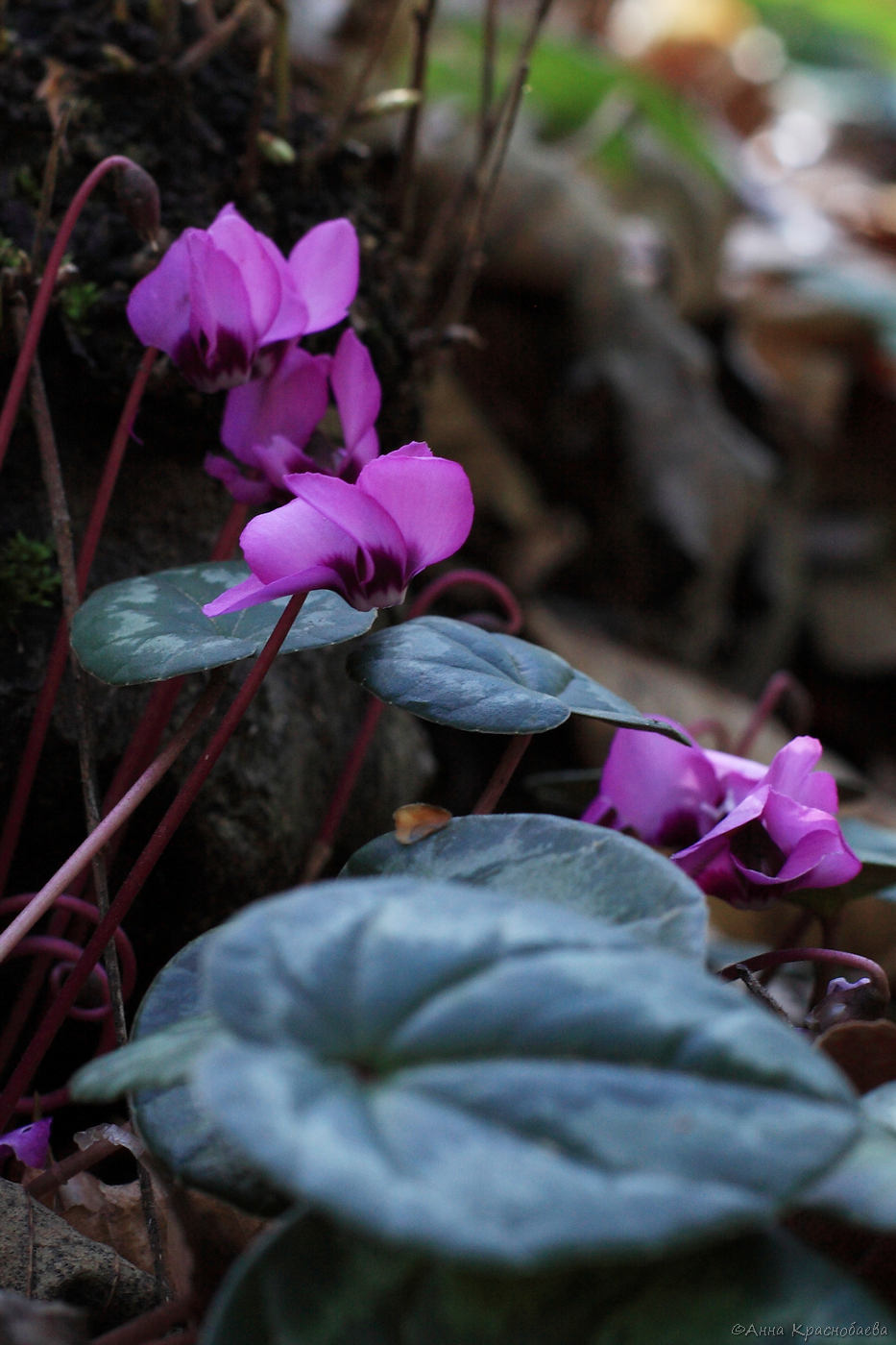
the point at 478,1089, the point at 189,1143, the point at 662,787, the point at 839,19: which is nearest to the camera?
the point at 478,1089

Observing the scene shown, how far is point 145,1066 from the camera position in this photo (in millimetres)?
453

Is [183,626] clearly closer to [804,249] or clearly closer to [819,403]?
[819,403]

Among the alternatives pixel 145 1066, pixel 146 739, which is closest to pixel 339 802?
pixel 146 739

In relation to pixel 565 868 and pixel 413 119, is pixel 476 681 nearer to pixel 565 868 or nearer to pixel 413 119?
pixel 565 868

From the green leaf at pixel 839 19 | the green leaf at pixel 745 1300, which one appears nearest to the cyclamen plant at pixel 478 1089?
the green leaf at pixel 745 1300

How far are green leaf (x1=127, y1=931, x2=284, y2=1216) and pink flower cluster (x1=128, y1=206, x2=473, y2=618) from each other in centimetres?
22

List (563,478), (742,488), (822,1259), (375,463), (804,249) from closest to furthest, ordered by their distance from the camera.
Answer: (822,1259)
(375,463)
(563,478)
(742,488)
(804,249)

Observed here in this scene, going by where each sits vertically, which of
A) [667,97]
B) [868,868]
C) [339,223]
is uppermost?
[667,97]

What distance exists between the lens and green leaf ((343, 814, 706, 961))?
521 millimetres

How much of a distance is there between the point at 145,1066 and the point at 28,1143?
0.31 m

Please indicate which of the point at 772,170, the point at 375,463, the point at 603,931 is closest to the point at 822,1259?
the point at 603,931

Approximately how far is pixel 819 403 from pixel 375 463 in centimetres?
320

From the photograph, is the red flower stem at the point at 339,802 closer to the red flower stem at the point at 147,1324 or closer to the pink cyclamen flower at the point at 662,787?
the pink cyclamen flower at the point at 662,787

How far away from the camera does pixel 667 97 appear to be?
283cm
